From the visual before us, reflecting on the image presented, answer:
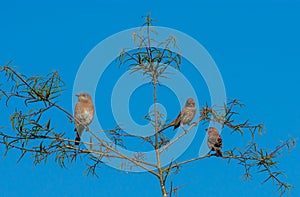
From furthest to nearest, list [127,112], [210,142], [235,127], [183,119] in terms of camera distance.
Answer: [183,119]
[210,142]
[127,112]
[235,127]

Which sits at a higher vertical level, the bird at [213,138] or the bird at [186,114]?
the bird at [186,114]

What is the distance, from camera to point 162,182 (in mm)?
4609

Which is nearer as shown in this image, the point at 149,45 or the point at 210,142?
the point at 149,45

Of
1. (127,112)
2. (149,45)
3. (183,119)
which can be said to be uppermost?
(183,119)

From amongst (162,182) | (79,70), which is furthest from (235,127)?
(79,70)

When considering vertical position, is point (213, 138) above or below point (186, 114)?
below

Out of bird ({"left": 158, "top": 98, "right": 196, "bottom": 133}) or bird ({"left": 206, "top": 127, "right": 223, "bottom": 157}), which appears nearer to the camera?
bird ({"left": 206, "top": 127, "right": 223, "bottom": 157})

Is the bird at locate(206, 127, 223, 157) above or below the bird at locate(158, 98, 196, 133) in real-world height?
below

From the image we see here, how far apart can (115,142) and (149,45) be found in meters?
1.08

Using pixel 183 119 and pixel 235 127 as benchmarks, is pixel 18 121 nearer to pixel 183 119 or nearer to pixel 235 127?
pixel 235 127

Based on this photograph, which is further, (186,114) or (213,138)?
(186,114)

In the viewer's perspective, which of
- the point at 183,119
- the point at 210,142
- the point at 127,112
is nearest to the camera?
the point at 127,112

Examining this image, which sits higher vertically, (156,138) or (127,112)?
(127,112)

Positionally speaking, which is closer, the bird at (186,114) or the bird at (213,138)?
the bird at (213,138)
